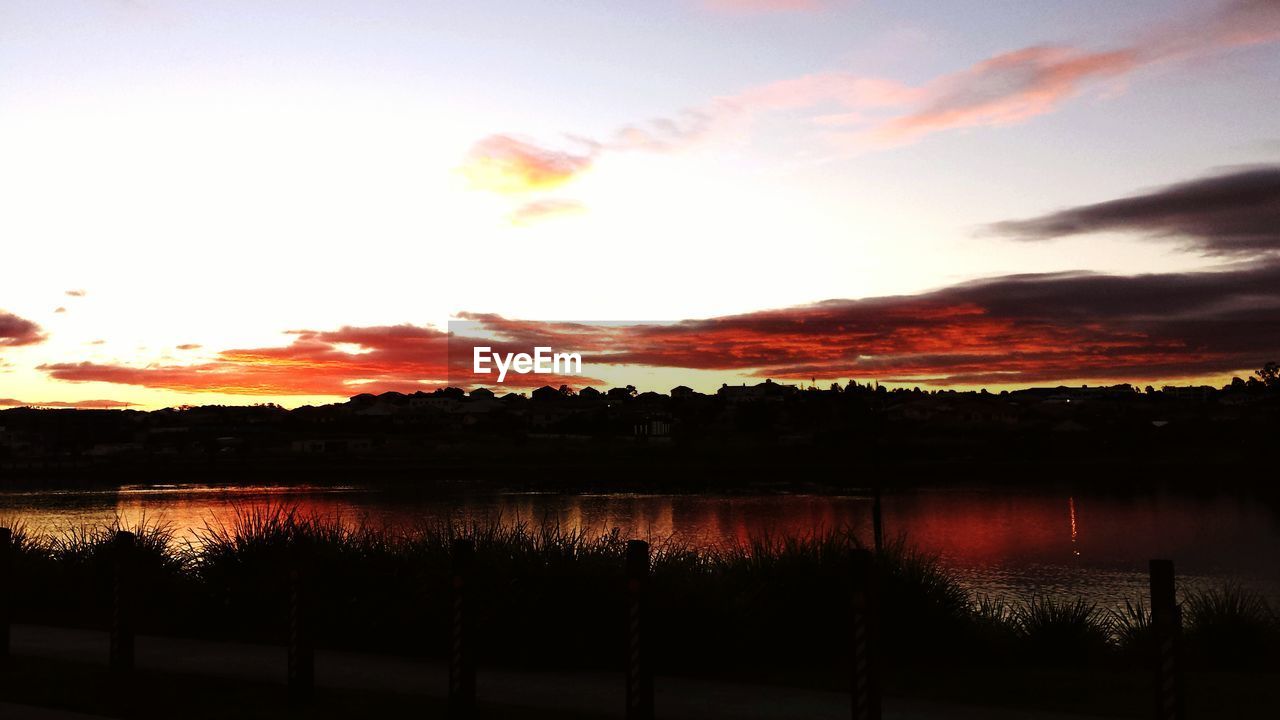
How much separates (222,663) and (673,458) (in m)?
117

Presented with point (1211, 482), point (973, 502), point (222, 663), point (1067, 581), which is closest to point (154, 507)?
point (973, 502)

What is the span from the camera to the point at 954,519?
61062 mm

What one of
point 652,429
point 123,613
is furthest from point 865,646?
point 652,429

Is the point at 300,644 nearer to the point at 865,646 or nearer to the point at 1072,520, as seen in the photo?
the point at 865,646

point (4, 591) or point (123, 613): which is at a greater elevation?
point (4, 591)

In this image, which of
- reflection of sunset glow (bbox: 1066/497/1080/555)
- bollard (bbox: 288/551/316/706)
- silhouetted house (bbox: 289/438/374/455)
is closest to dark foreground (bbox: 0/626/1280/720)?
bollard (bbox: 288/551/316/706)

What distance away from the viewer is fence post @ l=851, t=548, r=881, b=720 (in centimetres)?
828

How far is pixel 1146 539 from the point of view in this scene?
51062 mm

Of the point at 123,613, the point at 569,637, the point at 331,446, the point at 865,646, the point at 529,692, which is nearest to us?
the point at 865,646

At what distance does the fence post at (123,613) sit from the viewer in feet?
40.0

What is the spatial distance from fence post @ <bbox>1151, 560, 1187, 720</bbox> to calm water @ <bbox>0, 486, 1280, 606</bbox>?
19142 millimetres

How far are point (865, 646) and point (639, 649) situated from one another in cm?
187

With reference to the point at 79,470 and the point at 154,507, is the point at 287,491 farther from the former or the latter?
the point at 79,470

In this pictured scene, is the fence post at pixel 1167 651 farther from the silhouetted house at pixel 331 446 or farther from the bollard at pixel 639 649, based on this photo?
the silhouetted house at pixel 331 446
